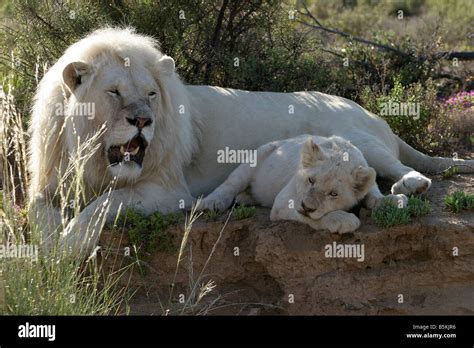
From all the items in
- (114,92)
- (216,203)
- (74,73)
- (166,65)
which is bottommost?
(216,203)

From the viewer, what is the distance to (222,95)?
8.83m

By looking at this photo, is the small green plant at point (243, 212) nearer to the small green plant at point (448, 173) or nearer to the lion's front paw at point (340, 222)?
the lion's front paw at point (340, 222)

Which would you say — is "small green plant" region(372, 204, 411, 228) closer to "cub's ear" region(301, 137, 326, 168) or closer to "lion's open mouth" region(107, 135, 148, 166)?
"cub's ear" region(301, 137, 326, 168)

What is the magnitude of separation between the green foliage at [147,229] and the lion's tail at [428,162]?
2844 millimetres

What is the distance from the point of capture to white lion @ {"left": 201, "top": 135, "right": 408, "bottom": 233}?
22.0ft

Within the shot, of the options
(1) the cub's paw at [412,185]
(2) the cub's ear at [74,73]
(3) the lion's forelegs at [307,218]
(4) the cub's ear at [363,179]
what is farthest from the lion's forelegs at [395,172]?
(2) the cub's ear at [74,73]

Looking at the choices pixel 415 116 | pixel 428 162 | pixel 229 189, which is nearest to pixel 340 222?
pixel 229 189

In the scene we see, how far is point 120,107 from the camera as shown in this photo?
23.7ft

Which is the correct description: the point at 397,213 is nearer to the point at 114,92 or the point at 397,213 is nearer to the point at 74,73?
the point at 114,92

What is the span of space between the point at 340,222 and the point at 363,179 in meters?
0.38

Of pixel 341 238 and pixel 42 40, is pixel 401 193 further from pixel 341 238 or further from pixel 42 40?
pixel 42 40

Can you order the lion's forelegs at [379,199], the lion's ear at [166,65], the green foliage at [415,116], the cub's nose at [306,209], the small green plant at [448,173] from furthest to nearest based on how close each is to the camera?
the green foliage at [415,116], the small green plant at [448,173], the lion's ear at [166,65], the lion's forelegs at [379,199], the cub's nose at [306,209]

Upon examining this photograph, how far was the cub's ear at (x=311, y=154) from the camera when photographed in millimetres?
6770
